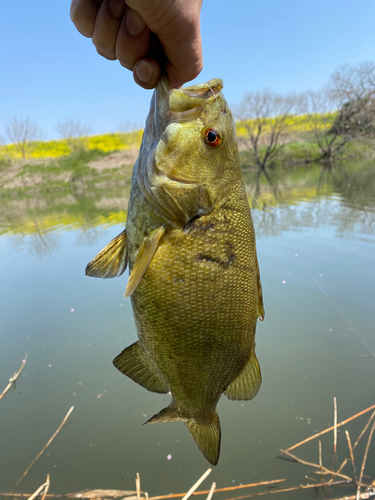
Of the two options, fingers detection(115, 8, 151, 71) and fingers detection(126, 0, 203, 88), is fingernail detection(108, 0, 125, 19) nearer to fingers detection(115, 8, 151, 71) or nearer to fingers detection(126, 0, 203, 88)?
fingers detection(115, 8, 151, 71)

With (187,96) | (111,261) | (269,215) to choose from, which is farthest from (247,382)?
(269,215)

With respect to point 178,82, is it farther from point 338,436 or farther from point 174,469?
point 338,436

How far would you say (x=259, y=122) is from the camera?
3734cm

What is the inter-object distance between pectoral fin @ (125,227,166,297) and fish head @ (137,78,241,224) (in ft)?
0.34

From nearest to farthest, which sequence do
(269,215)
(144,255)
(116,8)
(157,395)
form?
(144,255), (116,8), (157,395), (269,215)

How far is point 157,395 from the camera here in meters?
3.87

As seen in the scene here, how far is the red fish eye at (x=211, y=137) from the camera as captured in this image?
4.31 ft

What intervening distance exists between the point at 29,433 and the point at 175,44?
13.6 ft

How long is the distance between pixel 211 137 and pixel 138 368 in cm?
126

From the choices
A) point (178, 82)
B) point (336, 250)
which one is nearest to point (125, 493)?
point (178, 82)

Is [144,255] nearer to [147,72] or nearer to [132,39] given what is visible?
[147,72]

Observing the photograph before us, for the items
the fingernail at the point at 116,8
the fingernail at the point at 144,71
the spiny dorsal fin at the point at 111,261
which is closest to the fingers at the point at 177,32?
the fingernail at the point at 144,71

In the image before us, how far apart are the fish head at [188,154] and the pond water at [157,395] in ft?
5.23

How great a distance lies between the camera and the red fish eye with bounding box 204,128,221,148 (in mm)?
1312
